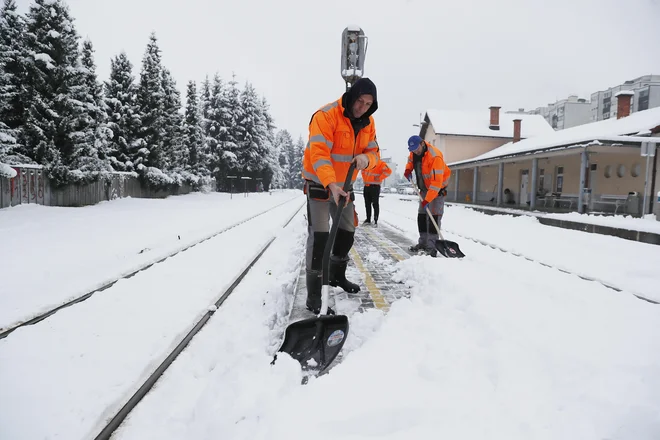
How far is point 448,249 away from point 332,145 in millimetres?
3042

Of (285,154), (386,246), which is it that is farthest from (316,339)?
(285,154)

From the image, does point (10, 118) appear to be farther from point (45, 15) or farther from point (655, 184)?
point (655, 184)

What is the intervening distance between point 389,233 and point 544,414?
7453mm

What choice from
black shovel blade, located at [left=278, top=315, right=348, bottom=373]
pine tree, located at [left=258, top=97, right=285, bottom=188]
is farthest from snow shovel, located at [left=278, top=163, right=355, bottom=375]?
pine tree, located at [left=258, top=97, right=285, bottom=188]

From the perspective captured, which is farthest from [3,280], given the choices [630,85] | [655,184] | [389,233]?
[630,85]

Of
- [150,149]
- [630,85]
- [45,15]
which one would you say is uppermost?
[630,85]

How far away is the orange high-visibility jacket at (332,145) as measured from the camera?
3189 millimetres

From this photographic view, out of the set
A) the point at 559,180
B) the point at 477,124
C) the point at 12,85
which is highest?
the point at 477,124

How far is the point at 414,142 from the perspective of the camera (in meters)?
6.05

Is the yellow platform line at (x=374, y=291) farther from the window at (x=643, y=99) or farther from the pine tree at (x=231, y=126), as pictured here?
the window at (x=643, y=99)

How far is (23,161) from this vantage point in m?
15.9

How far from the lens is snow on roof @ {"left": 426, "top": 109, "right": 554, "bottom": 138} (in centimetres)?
3559

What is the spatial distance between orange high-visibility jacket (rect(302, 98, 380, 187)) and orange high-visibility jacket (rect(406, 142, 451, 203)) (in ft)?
8.17

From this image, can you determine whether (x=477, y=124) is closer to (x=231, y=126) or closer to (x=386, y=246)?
(x=231, y=126)
